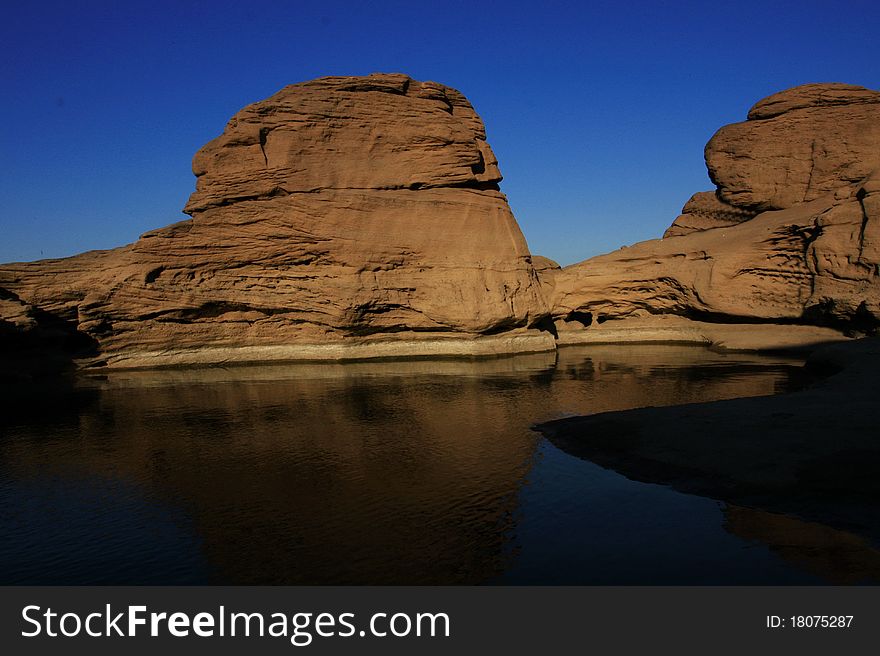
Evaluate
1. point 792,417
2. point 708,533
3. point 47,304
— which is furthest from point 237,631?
point 47,304

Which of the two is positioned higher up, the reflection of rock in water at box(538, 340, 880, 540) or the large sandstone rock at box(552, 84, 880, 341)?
the large sandstone rock at box(552, 84, 880, 341)

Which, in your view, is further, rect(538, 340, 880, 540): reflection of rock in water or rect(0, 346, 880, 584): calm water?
rect(538, 340, 880, 540): reflection of rock in water

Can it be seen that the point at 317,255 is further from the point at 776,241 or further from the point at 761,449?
the point at 776,241

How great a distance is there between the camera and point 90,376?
109ft

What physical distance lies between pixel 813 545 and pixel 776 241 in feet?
117

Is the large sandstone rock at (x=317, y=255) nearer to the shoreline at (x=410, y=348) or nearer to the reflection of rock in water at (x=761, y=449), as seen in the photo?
the shoreline at (x=410, y=348)

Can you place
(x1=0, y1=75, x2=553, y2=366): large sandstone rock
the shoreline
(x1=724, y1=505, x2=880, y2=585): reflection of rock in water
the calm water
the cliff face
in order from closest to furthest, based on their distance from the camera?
(x1=724, y1=505, x2=880, y2=585): reflection of rock in water → the calm water → the cliff face → (x1=0, y1=75, x2=553, y2=366): large sandstone rock → the shoreline

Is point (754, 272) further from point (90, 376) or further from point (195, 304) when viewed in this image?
point (90, 376)

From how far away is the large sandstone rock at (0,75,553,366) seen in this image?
3500cm

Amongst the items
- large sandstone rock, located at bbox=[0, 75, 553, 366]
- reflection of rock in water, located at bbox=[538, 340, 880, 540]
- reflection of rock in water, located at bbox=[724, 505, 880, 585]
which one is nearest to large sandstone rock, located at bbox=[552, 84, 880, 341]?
large sandstone rock, located at bbox=[0, 75, 553, 366]

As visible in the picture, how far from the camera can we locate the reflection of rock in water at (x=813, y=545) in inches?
305

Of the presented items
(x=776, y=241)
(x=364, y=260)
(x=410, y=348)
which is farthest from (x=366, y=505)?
(x=776, y=241)

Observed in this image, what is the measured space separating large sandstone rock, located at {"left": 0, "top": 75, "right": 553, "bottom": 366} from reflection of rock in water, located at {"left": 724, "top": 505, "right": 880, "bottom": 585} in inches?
1069

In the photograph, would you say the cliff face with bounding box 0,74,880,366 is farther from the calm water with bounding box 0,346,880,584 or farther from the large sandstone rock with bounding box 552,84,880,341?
the calm water with bounding box 0,346,880,584
